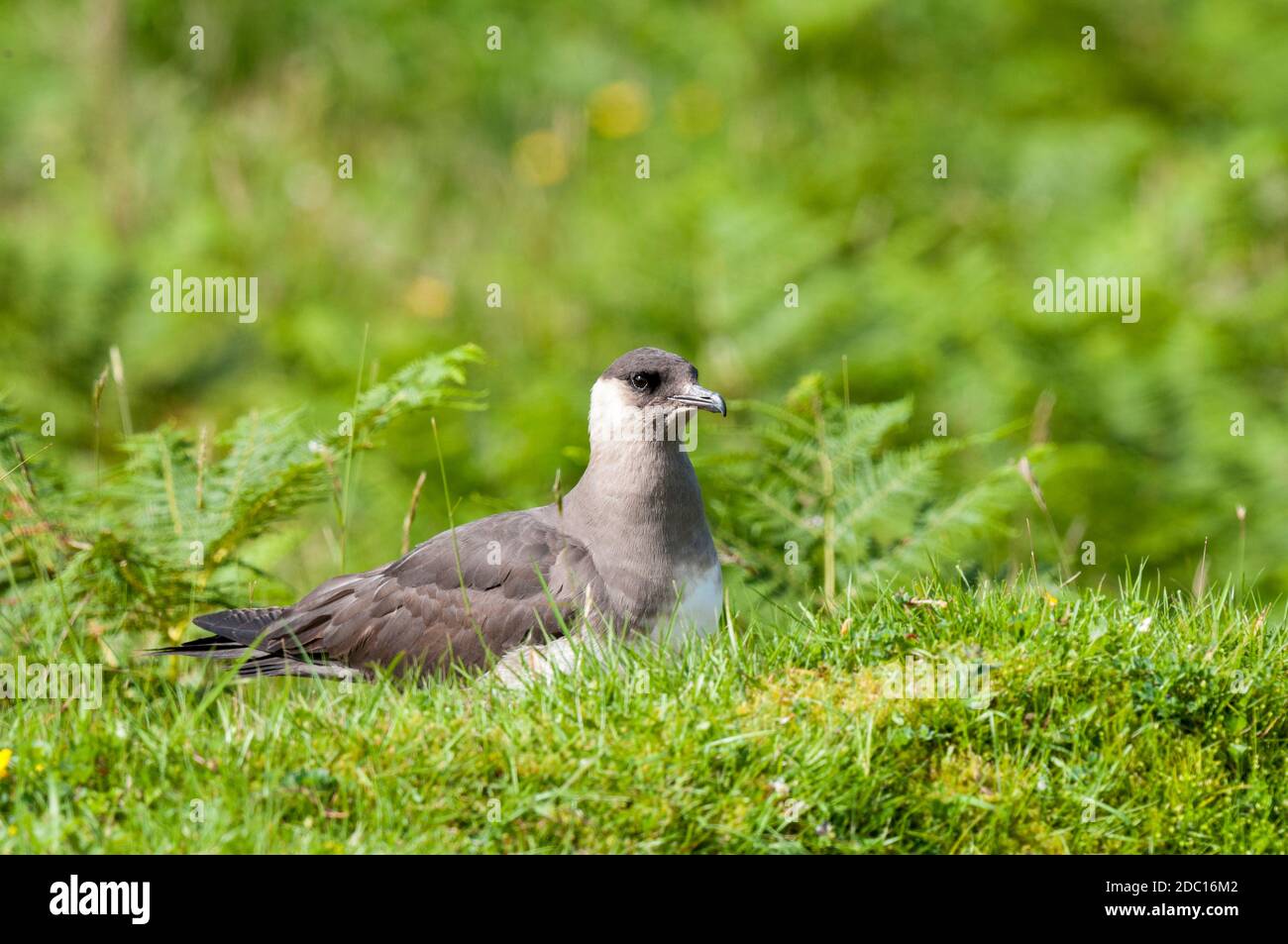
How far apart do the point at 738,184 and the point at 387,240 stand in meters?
3.49

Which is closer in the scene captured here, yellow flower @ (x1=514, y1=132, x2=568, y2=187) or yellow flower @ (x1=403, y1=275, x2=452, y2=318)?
yellow flower @ (x1=403, y1=275, x2=452, y2=318)

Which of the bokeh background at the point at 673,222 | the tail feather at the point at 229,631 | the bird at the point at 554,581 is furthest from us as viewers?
the bokeh background at the point at 673,222

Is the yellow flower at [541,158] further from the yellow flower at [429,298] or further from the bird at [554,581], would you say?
the bird at [554,581]

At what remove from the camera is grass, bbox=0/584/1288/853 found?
14.3 ft

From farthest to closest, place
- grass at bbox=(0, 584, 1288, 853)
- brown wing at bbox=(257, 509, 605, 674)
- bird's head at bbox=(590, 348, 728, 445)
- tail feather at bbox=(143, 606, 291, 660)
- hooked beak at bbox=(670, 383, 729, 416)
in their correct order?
tail feather at bbox=(143, 606, 291, 660)
bird's head at bbox=(590, 348, 728, 445)
hooked beak at bbox=(670, 383, 729, 416)
brown wing at bbox=(257, 509, 605, 674)
grass at bbox=(0, 584, 1288, 853)

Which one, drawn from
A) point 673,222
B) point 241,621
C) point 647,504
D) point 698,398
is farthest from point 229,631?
point 673,222

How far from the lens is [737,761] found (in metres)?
4.52

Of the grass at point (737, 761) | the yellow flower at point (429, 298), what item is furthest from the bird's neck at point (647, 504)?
the yellow flower at point (429, 298)

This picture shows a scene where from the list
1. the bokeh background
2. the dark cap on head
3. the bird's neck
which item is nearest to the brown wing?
the bird's neck

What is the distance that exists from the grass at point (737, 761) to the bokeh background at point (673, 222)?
11.8ft

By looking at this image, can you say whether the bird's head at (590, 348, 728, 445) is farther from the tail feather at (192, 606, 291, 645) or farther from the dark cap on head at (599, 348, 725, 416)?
the tail feather at (192, 606, 291, 645)

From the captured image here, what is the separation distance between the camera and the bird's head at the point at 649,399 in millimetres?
6113

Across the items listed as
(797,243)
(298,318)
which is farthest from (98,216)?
(797,243)
